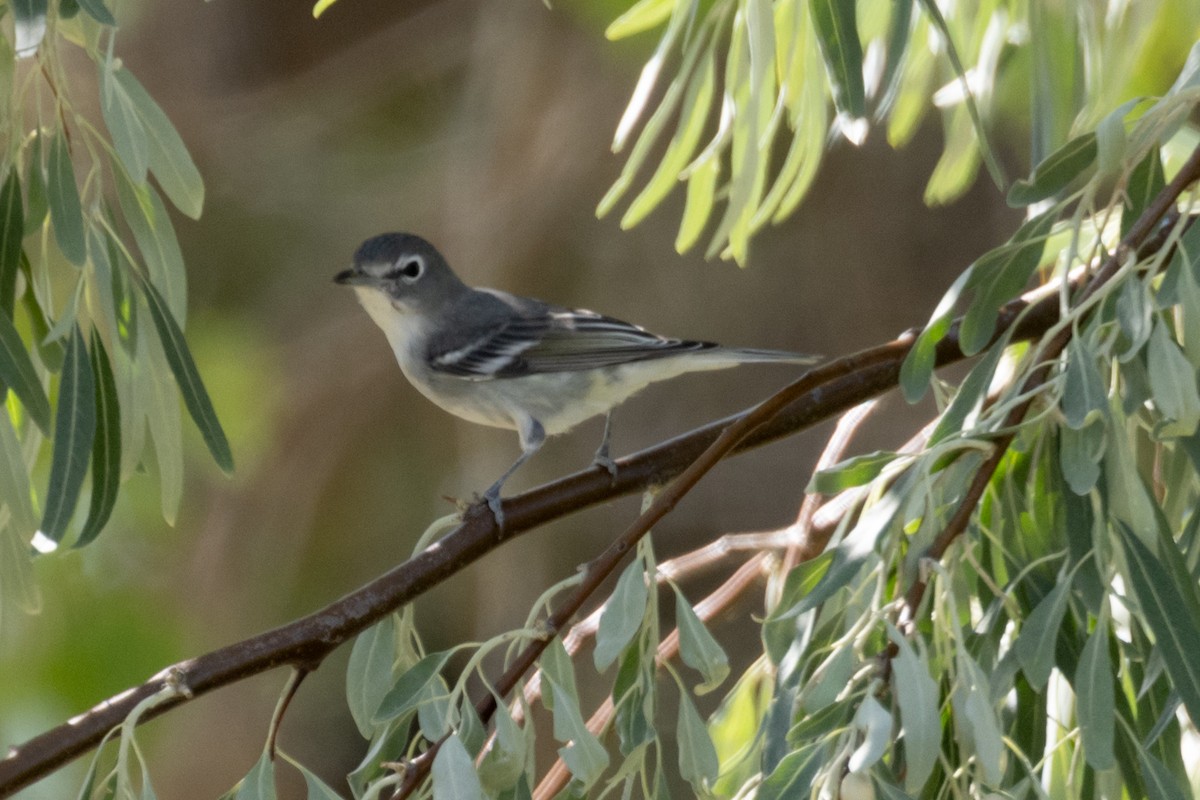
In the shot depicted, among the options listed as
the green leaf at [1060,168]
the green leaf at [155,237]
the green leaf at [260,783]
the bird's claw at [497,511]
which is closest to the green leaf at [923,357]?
the green leaf at [1060,168]

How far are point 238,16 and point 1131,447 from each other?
3437mm

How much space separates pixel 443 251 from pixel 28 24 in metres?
2.88

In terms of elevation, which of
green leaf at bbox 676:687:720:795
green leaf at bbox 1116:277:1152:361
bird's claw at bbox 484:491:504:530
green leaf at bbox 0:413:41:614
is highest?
green leaf at bbox 0:413:41:614

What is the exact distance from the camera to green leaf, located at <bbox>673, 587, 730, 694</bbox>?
3.78 feet

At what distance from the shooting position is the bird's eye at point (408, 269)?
263 cm

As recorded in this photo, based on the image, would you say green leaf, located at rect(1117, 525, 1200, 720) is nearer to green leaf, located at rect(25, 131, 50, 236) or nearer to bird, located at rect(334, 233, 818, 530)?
green leaf, located at rect(25, 131, 50, 236)

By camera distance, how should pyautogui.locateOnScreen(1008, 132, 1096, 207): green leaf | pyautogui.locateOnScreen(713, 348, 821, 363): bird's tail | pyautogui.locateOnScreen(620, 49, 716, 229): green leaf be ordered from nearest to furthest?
pyautogui.locateOnScreen(1008, 132, 1096, 207): green leaf
pyautogui.locateOnScreen(620, 49, 716, 229): green leaf
pyautogui.locateOnScreen(713, 348, 821, 363): bird's tail

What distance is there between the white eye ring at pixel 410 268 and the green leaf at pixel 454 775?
65.9 inches

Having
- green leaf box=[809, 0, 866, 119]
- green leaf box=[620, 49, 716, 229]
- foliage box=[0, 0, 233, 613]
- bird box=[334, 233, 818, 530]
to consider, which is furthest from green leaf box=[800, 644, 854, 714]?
bird box=[334, 233, 818, 530]

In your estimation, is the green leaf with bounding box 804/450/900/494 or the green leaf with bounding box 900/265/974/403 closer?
the green leaf with bounding box 804/450/900/494

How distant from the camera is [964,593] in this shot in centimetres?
113

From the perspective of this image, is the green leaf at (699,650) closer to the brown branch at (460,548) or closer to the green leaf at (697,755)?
the green leaf at (697,755)

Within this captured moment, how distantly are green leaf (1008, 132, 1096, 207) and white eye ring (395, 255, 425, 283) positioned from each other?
1602mm

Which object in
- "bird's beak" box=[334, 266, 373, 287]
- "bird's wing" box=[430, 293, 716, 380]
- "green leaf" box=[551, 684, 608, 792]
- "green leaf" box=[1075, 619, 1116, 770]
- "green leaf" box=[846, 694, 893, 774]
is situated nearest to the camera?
"green leaf" box=[846, 694, 893, 774]
